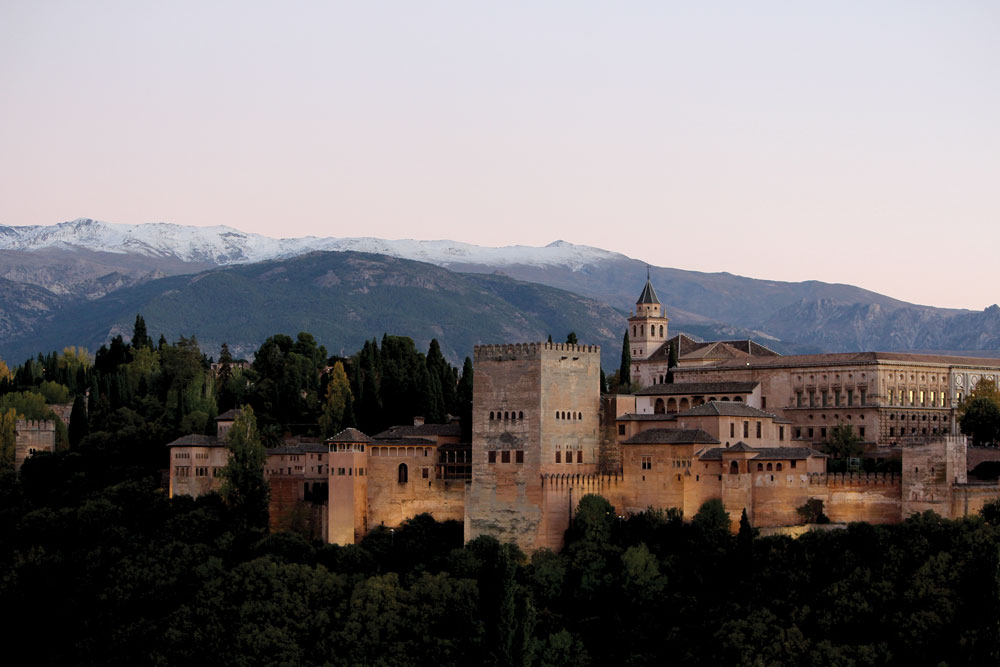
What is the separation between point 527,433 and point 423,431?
25.3ft

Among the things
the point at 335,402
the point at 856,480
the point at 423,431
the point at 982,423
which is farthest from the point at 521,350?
the point at 982,423

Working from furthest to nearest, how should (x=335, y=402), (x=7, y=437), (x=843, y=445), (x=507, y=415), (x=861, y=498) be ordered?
(x=7, y=437)
(x=335, y=402)
(x=843, y=445)
(x=507, y=415)
(x=861, y=498)

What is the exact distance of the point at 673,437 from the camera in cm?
5938

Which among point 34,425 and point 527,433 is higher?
point 527,433

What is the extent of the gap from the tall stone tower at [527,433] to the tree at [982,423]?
17.7m

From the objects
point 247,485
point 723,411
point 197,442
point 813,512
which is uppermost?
point 723,411

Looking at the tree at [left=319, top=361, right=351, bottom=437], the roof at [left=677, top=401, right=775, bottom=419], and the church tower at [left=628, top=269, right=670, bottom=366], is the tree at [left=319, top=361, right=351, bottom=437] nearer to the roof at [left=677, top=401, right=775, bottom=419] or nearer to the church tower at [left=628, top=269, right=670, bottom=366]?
the roof at [left=677, top=401, right=775, bottom=419]

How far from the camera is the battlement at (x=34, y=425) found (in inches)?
3263

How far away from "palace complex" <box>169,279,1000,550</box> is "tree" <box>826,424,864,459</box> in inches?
25.8

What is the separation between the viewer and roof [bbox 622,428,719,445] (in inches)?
2324

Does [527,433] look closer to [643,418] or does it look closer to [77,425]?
[643,418]

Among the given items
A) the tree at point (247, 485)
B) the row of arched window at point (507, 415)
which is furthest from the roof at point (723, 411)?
the tree at point (247, 485)

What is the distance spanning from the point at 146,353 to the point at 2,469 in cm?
1758

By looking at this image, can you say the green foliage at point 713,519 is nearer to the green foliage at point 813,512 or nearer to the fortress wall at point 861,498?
the green foliage at point 813,512
